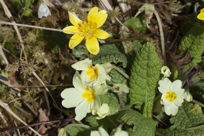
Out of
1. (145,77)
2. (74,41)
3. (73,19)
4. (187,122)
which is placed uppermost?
(73,19)

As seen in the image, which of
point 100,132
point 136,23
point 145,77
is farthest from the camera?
point 136,23

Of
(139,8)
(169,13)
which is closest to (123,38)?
(139,8)

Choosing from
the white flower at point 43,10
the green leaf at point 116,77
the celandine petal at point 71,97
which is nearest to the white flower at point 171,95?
the green leaf at point 116,77

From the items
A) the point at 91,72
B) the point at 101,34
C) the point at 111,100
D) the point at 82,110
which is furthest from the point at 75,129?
the point at 101,34

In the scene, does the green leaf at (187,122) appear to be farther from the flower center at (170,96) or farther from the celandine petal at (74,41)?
the celandine petal at (74,41)

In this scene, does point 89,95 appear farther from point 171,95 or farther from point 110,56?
point 171,95

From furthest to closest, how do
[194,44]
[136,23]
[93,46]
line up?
[136,23], [194,44], [93,46]

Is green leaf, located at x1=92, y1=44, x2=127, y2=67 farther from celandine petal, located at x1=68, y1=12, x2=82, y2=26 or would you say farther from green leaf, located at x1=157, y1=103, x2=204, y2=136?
green leaf, located at x1=157, y1=103, x2=204, y2=136
